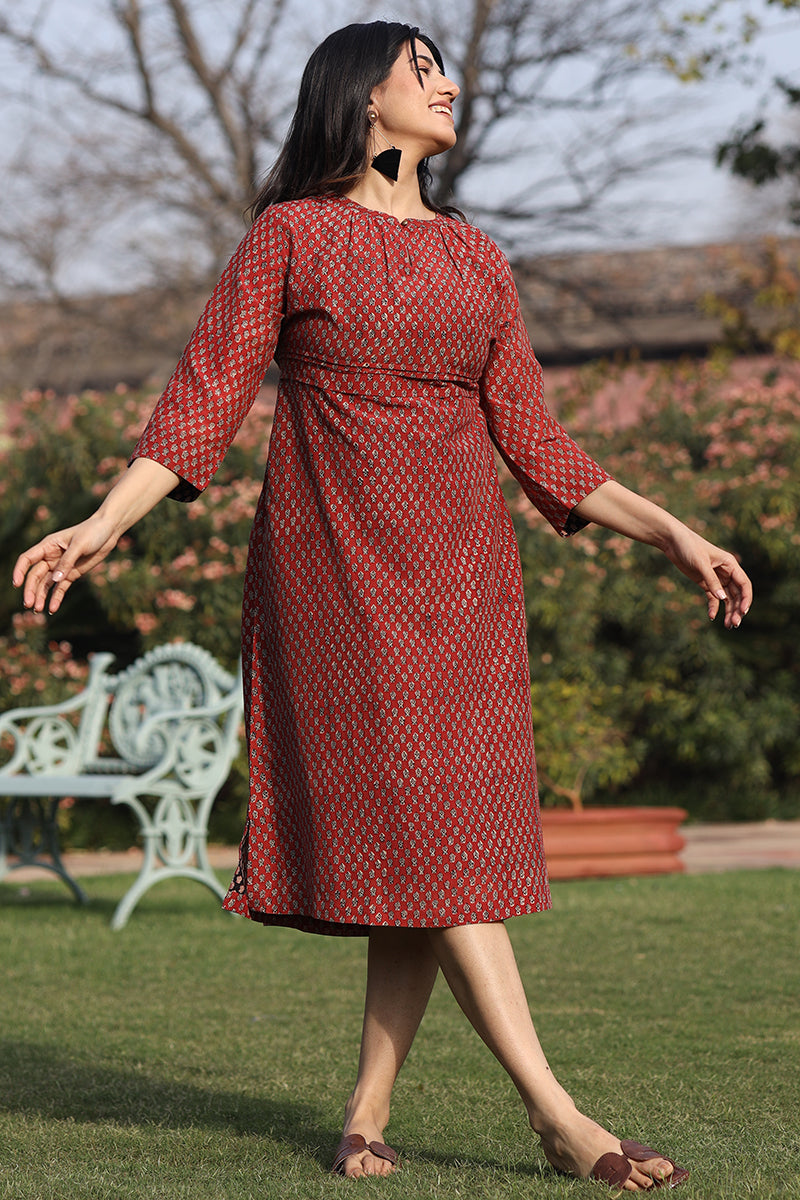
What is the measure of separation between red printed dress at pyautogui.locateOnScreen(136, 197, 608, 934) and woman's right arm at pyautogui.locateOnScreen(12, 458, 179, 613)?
0.40 feet

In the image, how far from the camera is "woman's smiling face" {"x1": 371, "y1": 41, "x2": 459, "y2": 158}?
98.7 inches

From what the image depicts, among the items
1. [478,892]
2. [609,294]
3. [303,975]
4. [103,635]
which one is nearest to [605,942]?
[303,975]

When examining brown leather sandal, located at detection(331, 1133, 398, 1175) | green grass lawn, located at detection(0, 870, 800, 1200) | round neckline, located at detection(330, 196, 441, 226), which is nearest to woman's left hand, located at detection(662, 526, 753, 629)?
round neckline, located at detection(330, 196, 441, 226)

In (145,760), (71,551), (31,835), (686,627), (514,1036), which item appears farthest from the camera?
(686,627)

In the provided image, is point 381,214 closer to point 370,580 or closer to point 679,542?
point 370,580

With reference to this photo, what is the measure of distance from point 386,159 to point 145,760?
4.03 metres

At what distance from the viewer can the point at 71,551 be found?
2.15 metres

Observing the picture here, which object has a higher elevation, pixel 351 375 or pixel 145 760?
pixel 351 375

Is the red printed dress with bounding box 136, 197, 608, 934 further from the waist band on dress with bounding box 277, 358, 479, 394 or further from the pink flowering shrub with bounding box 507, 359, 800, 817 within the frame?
the pink flowering shrub with bounding box 507, 359, 800, 817

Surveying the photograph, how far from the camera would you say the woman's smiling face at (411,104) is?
8.22 feet

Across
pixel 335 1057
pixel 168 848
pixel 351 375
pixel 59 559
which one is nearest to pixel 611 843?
pixel 168 848

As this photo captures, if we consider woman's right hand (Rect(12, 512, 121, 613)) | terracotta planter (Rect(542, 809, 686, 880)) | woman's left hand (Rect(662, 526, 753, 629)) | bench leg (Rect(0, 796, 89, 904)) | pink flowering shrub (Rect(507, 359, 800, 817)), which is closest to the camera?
woman's right hand (Rect(12, 512, 121, 613))

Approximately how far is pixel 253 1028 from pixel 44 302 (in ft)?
48.8

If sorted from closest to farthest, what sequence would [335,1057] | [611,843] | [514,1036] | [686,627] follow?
[514,1036] → [335,1057] → [611,843] → [686,627]
